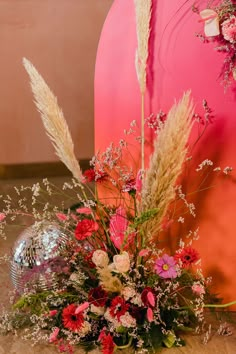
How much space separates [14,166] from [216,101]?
7.95ft

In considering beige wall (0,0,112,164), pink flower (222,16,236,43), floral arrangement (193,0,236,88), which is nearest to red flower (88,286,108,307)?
floral arrangement (193,0,236,88)

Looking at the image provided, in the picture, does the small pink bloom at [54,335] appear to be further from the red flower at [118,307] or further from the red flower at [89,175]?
the red flower at [89,175]

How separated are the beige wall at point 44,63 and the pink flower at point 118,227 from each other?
88.1 inches

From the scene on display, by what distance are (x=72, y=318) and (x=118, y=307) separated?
0.46ft

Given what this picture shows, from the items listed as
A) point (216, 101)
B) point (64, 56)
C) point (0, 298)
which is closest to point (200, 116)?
point (216, 101)

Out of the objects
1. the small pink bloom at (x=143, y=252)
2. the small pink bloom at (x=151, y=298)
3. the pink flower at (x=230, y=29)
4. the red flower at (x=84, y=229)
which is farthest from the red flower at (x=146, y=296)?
the pink flower at (x=230, y=29)

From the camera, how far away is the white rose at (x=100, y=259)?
1.55 metres

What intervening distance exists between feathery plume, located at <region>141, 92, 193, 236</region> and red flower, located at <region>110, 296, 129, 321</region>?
328mm

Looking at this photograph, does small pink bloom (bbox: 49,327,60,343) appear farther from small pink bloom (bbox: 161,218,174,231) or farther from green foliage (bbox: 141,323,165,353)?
small pink bloom (bbox: 161,218,174,231)

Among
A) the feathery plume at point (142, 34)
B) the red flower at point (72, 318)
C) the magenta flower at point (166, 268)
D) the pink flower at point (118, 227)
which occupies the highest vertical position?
the feathery plume at point (142, 34)

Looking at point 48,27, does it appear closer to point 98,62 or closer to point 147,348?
point 98,62

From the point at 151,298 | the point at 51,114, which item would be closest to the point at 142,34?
the point at 51,114

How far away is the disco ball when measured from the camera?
5.77ft

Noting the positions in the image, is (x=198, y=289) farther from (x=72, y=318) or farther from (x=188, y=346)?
(x=72, y=318)
